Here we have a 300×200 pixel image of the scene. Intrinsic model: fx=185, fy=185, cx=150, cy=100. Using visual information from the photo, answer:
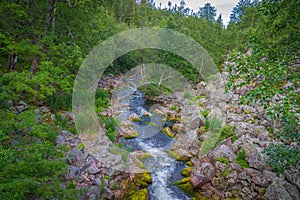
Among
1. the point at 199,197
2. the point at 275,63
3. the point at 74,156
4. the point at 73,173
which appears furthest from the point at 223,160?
the point at 74,156

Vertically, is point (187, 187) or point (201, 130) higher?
point (201, 130)

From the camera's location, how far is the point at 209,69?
20.0m

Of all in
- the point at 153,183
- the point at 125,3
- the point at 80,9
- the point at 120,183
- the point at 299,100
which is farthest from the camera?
the point at 125,3

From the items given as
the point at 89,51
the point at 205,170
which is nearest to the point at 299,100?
the point at 205,170

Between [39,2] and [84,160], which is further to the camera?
[39,2]

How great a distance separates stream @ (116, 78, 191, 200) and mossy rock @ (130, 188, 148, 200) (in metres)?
0.35

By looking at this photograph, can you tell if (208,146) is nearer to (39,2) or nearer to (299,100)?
(299,100)

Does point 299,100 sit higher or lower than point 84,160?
higher

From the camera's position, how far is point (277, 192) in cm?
561

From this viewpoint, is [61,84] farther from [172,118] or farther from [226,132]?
[172,118]

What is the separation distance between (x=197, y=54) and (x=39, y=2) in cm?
1422

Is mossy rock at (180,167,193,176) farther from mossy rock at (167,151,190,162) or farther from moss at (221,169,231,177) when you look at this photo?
moss at (221,169,231,177)

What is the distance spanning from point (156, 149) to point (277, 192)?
510 cm

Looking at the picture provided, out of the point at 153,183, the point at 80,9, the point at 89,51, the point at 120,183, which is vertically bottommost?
the point at 153,183
